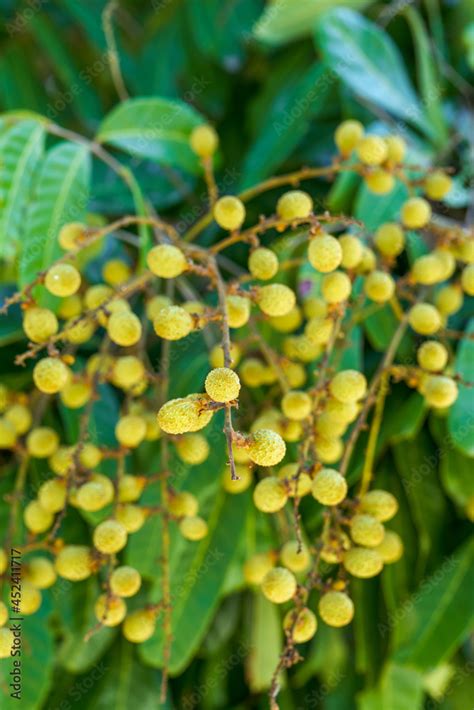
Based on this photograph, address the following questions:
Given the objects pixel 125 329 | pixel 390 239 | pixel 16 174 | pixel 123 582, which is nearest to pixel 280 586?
pixel 123 582

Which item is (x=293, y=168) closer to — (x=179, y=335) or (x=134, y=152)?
(x=134, y=152)

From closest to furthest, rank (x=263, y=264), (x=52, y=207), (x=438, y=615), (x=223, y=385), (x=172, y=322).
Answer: (x=223, y=385) → (x=172, y=322) → (x=263, y=264) → (x=52, y=207) → (x=438, y=615)

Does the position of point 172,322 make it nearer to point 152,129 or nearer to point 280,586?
point 280,586

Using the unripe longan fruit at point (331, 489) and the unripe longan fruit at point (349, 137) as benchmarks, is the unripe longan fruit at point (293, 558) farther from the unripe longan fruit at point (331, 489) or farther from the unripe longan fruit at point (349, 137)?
the unripe longan fruit at point (349, 137)

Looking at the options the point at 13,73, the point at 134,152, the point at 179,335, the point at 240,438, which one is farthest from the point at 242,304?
the point at 13,73

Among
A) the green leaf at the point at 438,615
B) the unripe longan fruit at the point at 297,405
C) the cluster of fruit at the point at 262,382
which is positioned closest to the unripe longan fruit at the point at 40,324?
the cluster of fruit at the point at 262,382

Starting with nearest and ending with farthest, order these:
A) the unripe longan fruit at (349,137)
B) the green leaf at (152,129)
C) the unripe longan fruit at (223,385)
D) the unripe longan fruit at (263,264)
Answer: the unripe longan fruit at (223,385) → the unripe longan fruit at (263,264) → the unripe longan fruit at (349,137) → the green leaf at (152,129)

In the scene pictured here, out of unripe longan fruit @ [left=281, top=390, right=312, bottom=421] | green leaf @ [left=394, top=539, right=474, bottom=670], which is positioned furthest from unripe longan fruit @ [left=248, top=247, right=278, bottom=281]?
green leaf @ [left=394, top=539, right=474, bottom=670]
